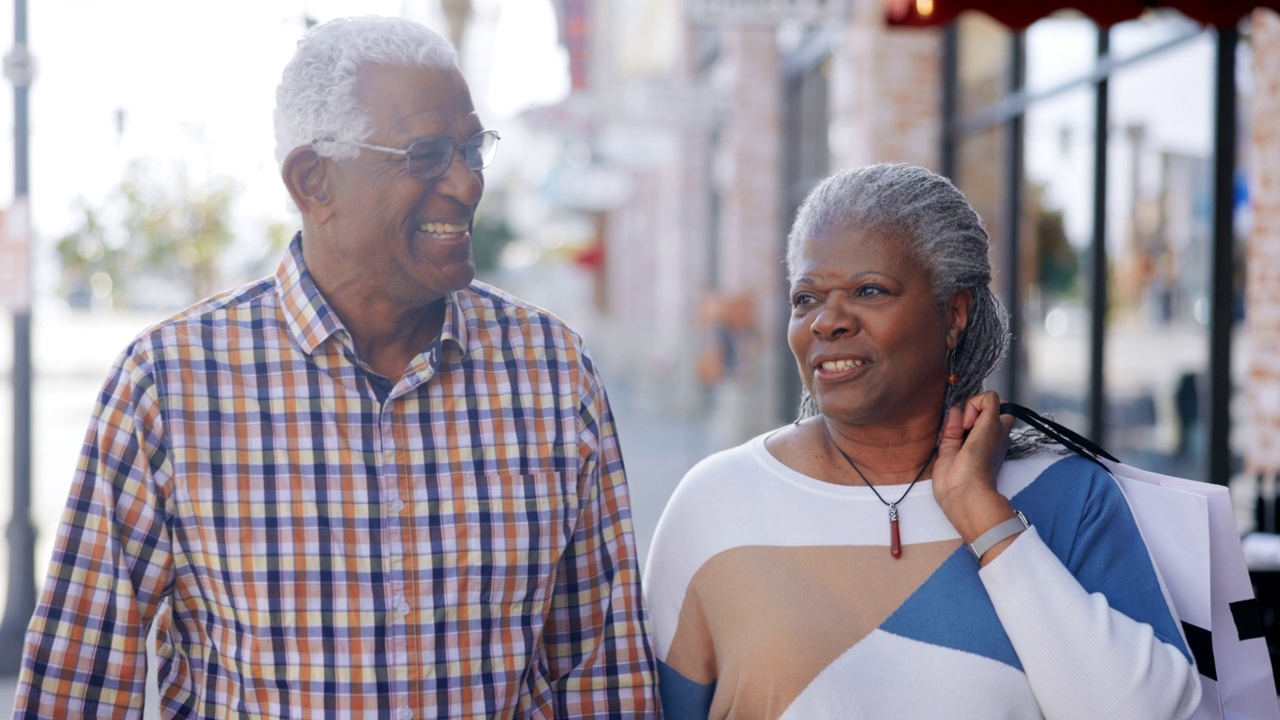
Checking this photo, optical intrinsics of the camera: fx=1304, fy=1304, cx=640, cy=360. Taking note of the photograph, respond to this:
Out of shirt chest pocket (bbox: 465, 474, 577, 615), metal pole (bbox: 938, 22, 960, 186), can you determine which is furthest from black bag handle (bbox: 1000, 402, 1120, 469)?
metal pole (bbox: 938, 22, 960, 186)

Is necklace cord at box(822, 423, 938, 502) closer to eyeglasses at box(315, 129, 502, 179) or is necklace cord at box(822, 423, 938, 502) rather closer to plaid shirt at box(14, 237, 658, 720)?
plaid shirt at box(14, 237, 658, 720)

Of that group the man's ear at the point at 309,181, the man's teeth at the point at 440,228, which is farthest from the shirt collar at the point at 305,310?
the man's teeth at the point at 440,228

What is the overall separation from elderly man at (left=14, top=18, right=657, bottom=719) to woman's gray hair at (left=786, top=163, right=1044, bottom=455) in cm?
60

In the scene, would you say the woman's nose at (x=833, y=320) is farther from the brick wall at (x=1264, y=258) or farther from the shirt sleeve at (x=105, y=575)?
the brick wall at (x=1264, y=258)

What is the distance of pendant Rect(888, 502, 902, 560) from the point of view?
2.19m

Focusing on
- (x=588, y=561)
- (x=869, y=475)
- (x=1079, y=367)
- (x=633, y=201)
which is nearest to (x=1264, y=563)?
(x=869, y=475)

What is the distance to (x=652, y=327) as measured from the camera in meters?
22.6

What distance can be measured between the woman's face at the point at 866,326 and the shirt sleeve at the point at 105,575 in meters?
1.07

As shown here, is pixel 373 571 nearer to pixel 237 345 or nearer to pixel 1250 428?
pixel 237 345

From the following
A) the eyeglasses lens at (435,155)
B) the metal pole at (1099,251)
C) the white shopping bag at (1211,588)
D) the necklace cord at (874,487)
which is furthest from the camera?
the metal pole at (1099,251)

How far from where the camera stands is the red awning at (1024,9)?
4.28 m

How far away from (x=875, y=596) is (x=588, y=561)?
0.50m

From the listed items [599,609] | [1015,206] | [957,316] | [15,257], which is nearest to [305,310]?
[599,609]

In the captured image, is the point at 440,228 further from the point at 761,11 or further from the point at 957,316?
the point at 761,11
